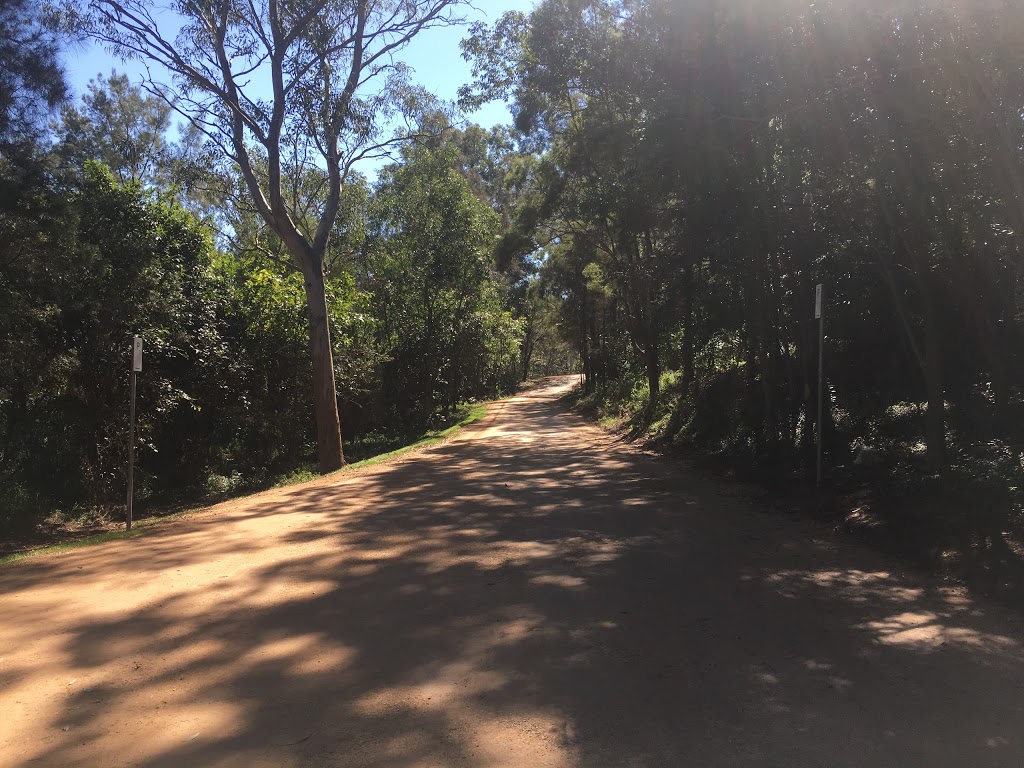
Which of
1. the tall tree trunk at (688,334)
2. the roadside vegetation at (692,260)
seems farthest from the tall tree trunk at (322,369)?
the tall tree trunk at (688,334)

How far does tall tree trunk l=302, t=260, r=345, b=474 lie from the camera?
1623 cm

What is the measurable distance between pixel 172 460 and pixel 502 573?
11728mm

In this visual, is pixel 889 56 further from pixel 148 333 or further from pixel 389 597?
pixel 148 333

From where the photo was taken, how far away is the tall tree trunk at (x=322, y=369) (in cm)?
1623

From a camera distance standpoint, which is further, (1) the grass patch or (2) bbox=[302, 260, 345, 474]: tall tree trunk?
(2) bbox=[302, 260, 345, 474]: tall tree trunk

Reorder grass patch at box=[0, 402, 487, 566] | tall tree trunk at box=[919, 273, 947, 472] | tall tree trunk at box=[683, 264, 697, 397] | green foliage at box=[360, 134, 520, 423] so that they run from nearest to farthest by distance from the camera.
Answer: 1. tall tree trunk at box=[919, 273, 947, 472]
2. grass patch at box=[0, 402, 487, 566]
3. tall tree trunk at box=[683, 264, 697, 397]
4. green foliage at box=[360, 134, 520, 423]

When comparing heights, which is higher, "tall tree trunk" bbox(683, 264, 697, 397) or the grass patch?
"tall tree trunk" bbox(683, 264, 697, 397)

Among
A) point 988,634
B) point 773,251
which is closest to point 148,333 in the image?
point 773,251

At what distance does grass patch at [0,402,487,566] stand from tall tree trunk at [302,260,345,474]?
0.51 metres

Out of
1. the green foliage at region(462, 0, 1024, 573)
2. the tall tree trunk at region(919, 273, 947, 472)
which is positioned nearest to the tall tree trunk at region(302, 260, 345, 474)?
the green foliage at region(462, 0, 1024, 573)

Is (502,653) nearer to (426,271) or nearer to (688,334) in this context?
(688,334)

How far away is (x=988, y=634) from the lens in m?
5.25

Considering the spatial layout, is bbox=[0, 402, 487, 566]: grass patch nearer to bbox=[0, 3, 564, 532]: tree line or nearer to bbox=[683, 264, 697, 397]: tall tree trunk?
bbox=[0, 3, 564, 532]: tree line

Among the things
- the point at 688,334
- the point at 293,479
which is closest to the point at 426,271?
the point at 688,334
